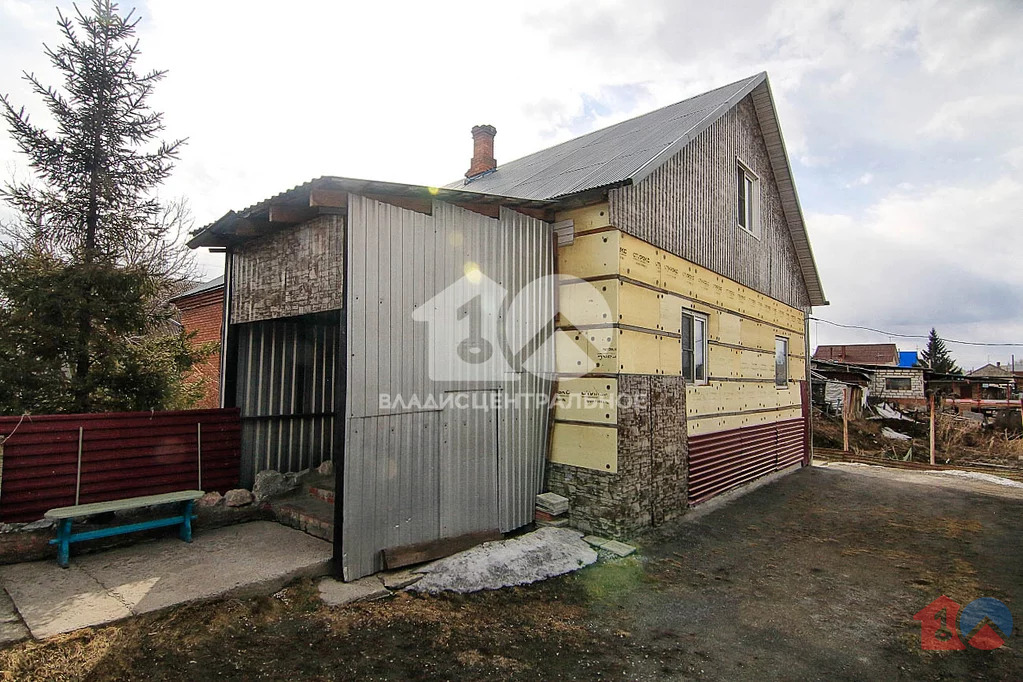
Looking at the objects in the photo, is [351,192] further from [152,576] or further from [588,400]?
[152,576]

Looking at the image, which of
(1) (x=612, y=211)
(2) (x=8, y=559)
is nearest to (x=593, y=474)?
(1) (x=612, y=211)

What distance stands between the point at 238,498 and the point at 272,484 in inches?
18.8

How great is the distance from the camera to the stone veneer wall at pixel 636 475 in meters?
6.73

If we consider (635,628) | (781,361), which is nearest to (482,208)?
(635,628)

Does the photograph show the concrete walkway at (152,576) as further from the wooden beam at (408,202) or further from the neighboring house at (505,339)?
the wooden beam at (408,202)

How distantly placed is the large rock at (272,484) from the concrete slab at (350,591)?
253cm

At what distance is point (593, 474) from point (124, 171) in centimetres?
780

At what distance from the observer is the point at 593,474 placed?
22.5 ft

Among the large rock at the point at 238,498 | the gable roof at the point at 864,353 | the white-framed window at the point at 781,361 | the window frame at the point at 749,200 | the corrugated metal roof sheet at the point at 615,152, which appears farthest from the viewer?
the gable roof at the point at 864,353

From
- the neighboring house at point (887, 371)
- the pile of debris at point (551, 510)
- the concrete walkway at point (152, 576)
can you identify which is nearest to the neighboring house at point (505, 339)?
the pile of debris at point (551, 510)

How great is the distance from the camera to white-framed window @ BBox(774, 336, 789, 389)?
12383 millimetres

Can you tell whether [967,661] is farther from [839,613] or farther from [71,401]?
[71,401]

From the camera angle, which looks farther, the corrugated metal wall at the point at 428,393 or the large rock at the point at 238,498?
the large rock at the point at 238,498

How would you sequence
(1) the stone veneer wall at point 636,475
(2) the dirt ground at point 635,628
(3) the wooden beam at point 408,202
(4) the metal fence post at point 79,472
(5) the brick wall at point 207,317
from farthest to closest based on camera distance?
(5) the brick wall at point 207,317 → (1) the stone veneer wall at point 636,475 → (4) the metal fence post at point 79,472 → (3) the wooden beam at point 408,202 → (2) the dirt ground at point 635,628
